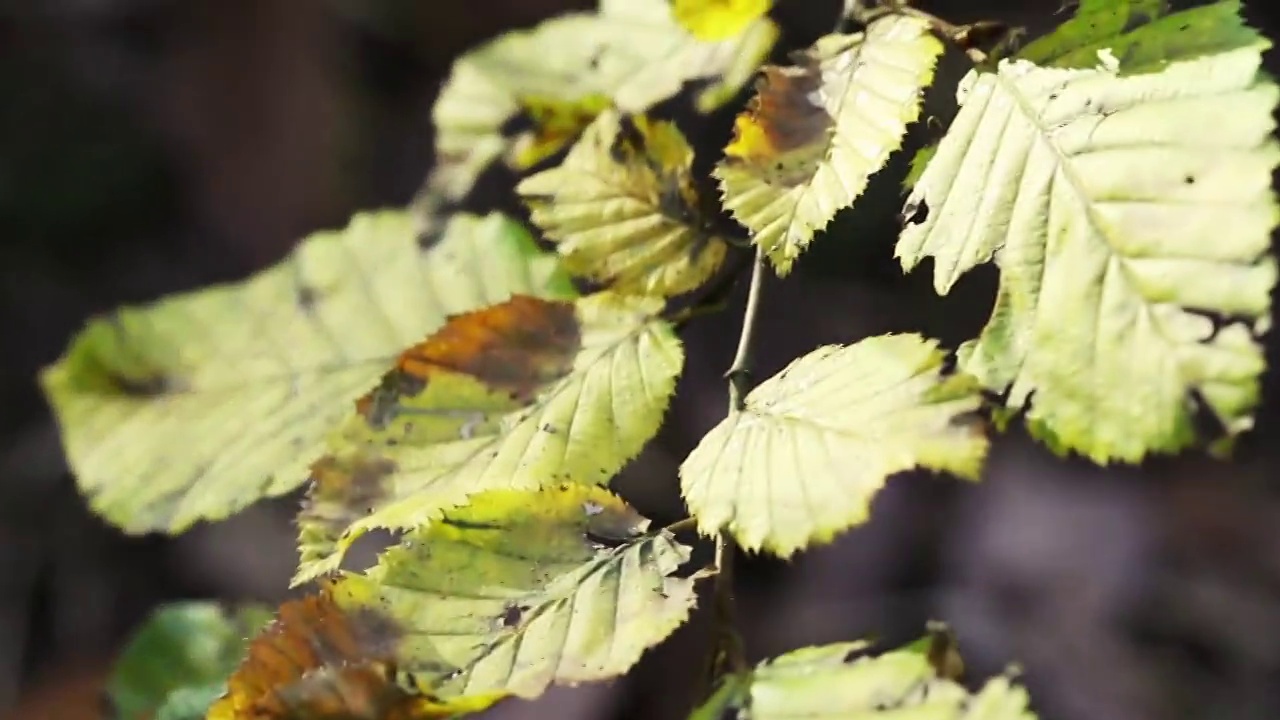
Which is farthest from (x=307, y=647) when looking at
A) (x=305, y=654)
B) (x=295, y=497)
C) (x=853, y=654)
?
(x=295, y=497)

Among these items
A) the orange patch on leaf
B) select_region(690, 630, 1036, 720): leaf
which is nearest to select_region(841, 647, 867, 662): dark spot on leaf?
select_region(690, 630, 1036, 720): leaf

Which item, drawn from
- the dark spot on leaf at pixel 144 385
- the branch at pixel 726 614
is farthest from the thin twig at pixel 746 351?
the dark spot on leaf at pixel 144 385

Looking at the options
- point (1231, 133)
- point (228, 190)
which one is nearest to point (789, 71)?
point (1231, 133)

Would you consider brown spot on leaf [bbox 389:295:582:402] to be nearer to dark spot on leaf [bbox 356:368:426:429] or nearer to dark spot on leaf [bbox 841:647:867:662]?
dark spot on leaf [bbox 356:368:426:429]

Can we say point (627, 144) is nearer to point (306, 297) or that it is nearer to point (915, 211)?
point (915, 211)

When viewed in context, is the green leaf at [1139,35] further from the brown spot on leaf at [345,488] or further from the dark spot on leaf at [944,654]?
the brown spot on leaf at [345,488]

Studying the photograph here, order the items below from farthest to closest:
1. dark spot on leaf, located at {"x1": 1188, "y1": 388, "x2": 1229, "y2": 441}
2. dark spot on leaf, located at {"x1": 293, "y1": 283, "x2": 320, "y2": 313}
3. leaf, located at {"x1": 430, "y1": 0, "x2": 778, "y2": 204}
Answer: dark spot on leaf, located at {"x1": 293, "y1": 283, "x2": 320, "y2": 313}
leaf, located at {"x1": 430, "y1": 0, "x2": 778, "y2": 204}
dark spot on leaf, located at {"x1": 1188, "y1": 388, "x2": 1229, "y2": 441}
